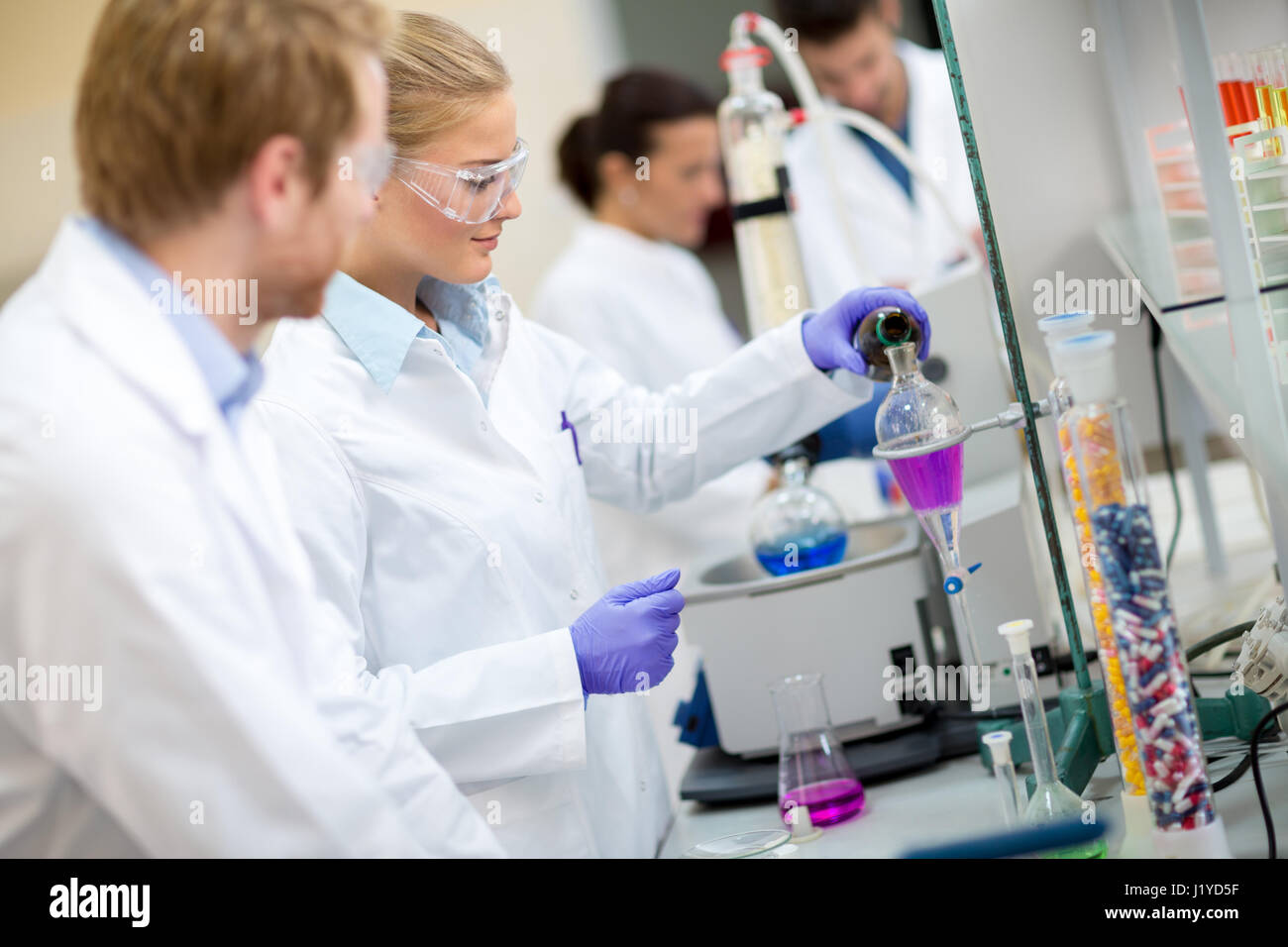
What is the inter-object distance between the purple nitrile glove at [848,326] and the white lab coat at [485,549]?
3cm

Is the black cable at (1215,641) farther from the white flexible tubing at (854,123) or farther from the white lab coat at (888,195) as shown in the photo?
the white lab coat at (888,195)

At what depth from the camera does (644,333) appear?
3.23 metres

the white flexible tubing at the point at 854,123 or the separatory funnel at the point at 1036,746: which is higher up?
the white flexible tubing at the point at 854,123

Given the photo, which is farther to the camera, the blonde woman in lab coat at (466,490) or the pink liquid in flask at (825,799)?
the pink liquid in flask at (825,799)

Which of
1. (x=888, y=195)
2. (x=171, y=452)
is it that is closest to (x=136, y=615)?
(x=171, y=452)

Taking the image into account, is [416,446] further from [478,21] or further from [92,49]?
[478,21]

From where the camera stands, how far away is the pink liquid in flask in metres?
1.41

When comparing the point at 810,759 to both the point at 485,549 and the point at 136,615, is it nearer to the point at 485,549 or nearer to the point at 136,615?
the point at 485,549

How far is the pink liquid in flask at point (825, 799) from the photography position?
1.41 meters

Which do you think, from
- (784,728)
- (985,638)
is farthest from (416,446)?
(985,638)

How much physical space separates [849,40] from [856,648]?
Result: 2.24 metres

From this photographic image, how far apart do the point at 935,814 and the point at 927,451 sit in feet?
1.57

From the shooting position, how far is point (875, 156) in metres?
3.75

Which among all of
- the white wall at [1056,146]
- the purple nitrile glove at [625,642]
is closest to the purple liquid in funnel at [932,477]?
the purple nitrile glove at [625,642]
